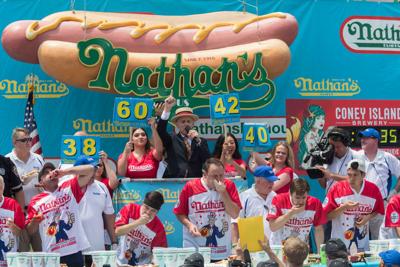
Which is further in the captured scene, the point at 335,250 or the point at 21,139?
the point at 21,139

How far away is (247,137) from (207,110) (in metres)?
1.92

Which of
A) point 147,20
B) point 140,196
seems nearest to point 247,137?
point 140,196

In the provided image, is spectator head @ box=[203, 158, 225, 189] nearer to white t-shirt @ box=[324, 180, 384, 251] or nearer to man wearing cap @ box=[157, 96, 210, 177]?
white t-shirt @ box=[324, 180, 384, 251]

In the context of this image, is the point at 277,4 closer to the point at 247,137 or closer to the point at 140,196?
the point at 247,137

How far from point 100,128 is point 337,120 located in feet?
10.1

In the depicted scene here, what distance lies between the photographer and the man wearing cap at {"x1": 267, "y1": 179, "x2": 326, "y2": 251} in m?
7.57

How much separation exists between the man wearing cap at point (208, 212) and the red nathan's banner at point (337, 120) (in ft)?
12.8

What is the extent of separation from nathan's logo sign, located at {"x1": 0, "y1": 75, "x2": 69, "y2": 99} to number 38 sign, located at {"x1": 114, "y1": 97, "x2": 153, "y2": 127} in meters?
1.74

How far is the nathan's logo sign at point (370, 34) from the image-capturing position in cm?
1217

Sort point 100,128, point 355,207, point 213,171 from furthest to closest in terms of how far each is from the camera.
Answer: point 100,128 → point 355,207 → point 213,171

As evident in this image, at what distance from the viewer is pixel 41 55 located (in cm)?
1051

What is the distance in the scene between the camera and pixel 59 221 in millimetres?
7336

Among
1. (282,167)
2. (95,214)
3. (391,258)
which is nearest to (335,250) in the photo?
(391,258)

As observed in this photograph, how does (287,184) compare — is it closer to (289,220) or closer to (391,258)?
(289,220)
